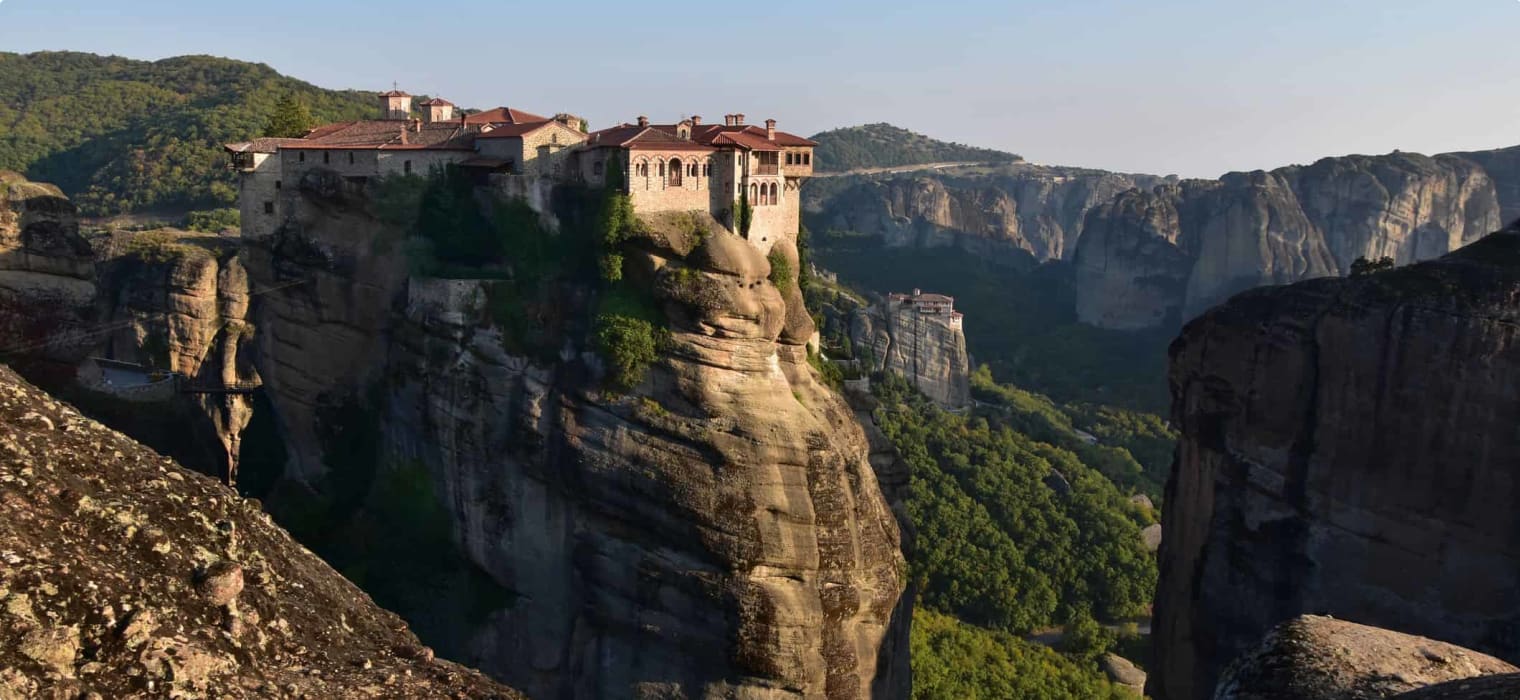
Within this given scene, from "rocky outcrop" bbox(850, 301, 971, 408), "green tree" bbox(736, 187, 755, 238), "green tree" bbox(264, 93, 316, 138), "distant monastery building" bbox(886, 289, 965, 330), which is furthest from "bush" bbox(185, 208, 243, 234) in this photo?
"distant monastery building" bbox(886, 289, 965, 330)

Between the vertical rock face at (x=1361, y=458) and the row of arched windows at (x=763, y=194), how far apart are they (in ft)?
48.5

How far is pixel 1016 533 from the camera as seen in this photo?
69688 mm

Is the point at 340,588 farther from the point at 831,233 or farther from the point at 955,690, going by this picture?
the point at 831,233

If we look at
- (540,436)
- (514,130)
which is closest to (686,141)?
(514,130)

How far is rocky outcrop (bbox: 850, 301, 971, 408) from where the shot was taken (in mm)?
101250

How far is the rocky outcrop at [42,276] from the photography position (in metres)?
39.1

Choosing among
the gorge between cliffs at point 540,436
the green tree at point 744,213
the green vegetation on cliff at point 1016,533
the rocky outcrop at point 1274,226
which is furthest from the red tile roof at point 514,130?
the rocky outcrop at point 1274,226

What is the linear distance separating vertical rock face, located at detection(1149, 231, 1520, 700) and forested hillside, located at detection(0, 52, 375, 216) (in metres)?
56.9

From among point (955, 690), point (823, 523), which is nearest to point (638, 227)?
point (823, 523)

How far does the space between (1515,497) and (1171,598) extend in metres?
10.5

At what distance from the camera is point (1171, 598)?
3656cm

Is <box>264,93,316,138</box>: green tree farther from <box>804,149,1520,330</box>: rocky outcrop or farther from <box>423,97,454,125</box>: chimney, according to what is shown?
<box>804,149,1520,330</box>: rocky outcrop

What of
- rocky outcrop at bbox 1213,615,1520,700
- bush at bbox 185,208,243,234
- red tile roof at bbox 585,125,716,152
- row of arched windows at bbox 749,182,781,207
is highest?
red tile roof at bbox 585,125,716,152

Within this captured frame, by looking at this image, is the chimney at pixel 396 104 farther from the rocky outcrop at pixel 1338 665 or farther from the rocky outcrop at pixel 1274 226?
the rocky outcrop at pixel 1274 226
